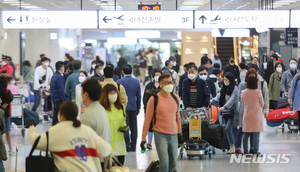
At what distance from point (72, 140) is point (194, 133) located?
3506mm

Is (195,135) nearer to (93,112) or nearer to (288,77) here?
(93,112)

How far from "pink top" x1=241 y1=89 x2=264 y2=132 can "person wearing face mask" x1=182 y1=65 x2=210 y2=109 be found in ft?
2.33

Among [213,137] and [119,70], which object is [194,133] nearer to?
[213,137]

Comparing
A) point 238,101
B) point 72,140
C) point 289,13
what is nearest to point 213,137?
point 238,101

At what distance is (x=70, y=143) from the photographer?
9.95 feet

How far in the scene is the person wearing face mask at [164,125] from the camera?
4.43 meters

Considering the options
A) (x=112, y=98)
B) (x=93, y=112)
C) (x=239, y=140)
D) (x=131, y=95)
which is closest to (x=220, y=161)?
(x=239, y=140)

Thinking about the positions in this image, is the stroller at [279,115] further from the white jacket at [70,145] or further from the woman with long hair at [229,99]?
the white jacket at [70,145]

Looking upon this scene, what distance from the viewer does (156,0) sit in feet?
34.5

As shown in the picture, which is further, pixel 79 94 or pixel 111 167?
pixel 79 94

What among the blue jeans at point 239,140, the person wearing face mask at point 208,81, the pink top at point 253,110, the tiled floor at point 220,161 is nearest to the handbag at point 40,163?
the tiled floor at point 220,161

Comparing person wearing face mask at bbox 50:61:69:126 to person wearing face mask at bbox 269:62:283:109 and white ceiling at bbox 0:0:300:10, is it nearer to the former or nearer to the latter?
white ceiling at bbox 0:0:300:10

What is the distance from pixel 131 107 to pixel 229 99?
1.74 m

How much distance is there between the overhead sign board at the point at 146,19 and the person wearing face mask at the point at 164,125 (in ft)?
15.9
